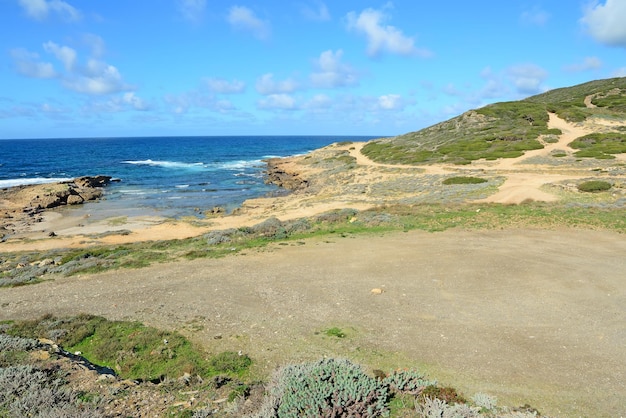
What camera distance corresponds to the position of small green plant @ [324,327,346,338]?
1334 centimetres

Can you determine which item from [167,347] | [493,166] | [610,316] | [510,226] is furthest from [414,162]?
[167,347]

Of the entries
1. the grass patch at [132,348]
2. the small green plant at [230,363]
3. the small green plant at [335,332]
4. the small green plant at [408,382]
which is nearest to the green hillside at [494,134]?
the small green plant at [335,332]

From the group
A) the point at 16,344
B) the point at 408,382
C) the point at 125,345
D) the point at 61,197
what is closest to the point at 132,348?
the point at 125,345

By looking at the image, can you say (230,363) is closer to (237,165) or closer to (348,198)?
(348,198)

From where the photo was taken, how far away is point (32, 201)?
5000 centimetres

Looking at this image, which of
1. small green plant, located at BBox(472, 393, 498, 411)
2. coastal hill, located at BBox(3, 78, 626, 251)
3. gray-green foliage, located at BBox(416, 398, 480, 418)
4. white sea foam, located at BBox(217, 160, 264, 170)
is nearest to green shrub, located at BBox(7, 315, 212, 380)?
gray-green foliage, located at BBox(416, 398, 480, 418)

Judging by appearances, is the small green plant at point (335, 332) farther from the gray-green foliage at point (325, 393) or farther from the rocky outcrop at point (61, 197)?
the rocky outcrop at point (61, 197)

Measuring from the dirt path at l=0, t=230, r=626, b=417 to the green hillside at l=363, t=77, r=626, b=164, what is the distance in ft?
132

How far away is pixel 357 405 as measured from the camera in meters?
8.93

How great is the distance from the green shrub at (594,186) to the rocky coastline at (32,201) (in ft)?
166

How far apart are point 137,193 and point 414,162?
143ft

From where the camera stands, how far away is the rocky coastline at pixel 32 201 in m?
40.8

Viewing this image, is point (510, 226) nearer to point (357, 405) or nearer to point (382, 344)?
point (382, 344)

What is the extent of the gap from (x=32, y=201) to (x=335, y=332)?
51483 millimetres
